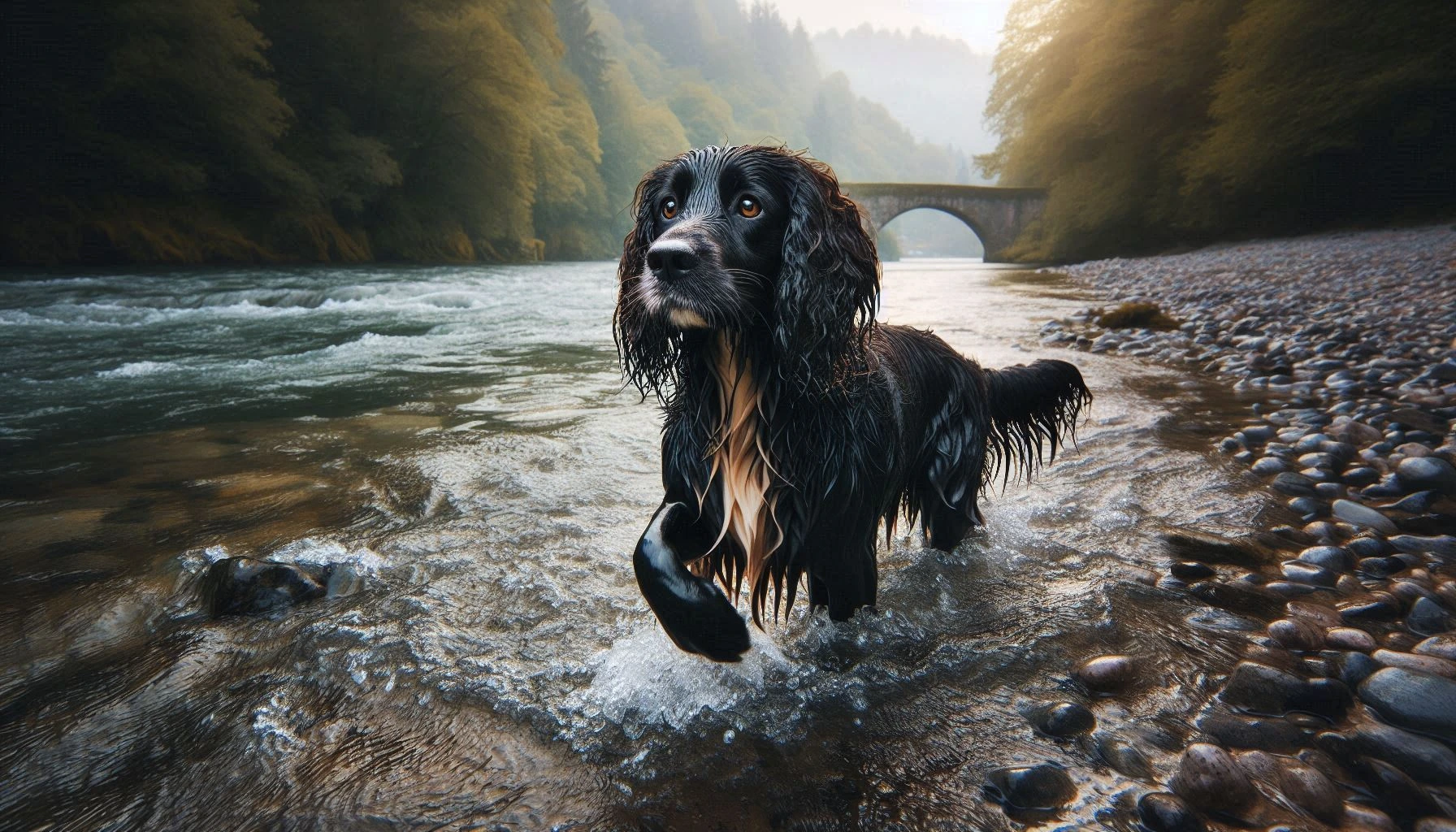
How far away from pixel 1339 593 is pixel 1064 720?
1.50 m

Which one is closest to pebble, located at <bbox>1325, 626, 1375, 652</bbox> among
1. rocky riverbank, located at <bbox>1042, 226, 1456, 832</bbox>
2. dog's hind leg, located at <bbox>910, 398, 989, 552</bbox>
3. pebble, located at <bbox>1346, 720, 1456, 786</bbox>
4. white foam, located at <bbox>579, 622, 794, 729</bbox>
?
rocky riverbank, located at <bbox>1042, 226, 1456, 832</bbox>

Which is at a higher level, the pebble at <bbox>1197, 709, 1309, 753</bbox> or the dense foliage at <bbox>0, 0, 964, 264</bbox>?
the dense foliage at <bbox>0, 0, 964, 264</bbox>

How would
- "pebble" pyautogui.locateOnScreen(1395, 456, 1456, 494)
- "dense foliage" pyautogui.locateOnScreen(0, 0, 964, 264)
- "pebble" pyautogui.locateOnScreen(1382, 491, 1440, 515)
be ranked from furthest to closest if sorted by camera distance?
"dense foliage" pyautogui.locateOnScreen(0, 0, 964, 264) < "pebble" pyautogui.locateOnScreen(1395, 456, 1456, 494) < "pebble" pyautogui.locateOnScreen(1382, 491, 1440, 515)

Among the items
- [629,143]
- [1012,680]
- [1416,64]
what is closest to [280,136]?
[1012,680]

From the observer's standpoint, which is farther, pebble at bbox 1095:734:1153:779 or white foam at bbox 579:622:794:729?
white foam at bbox 579:622:794:729

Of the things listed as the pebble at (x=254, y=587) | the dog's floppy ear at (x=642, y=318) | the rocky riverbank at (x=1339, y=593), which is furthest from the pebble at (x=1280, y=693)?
the pebble at (x=254, y=587)

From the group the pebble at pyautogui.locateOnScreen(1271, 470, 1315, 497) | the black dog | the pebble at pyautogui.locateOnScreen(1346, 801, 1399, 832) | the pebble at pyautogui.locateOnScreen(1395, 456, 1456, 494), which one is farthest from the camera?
the pebble at pyautogui.locateOnScreen(1271, 470, 1315, 497)

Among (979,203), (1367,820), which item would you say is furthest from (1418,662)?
(979,203)

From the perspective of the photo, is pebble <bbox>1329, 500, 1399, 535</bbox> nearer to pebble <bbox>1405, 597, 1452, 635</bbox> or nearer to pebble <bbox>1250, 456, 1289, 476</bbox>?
pebble <bbox>1250, 456, 1289, 476</bbox>

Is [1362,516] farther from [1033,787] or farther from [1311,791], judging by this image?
[1033,787]

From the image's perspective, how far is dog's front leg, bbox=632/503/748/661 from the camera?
6.22ft

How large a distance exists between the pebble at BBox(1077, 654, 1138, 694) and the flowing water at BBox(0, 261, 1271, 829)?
7 cm

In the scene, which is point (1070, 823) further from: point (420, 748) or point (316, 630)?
point (316, 630)

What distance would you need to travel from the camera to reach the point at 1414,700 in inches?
71.8
